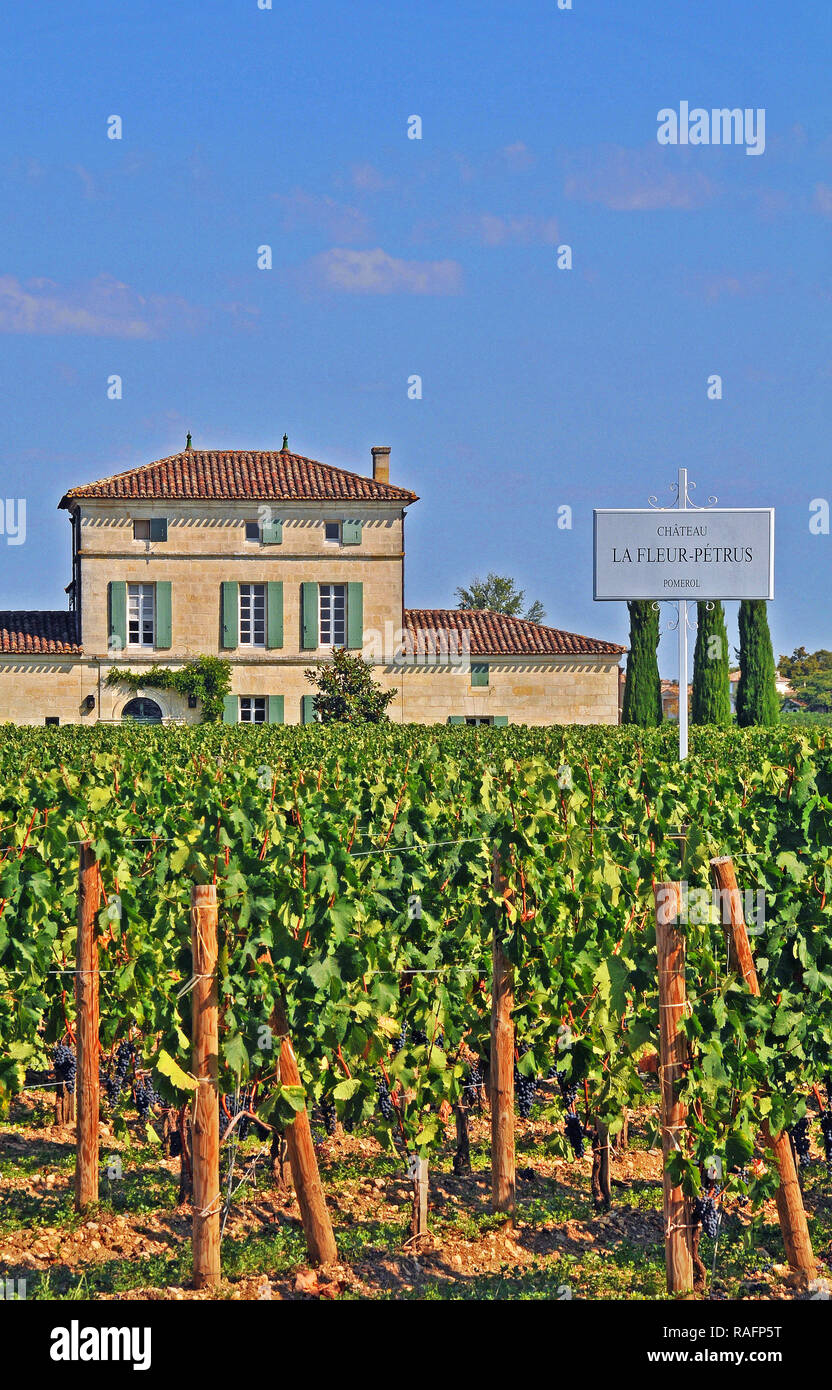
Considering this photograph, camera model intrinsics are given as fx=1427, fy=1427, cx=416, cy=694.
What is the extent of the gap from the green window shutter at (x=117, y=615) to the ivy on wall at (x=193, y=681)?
29.5 inches

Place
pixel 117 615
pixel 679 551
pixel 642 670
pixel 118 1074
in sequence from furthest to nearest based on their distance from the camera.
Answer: pixel 642 670
pixel 117 615
pixel 679 551
pixel 118 1074

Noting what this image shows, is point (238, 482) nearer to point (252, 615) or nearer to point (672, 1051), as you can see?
point (252, 615)

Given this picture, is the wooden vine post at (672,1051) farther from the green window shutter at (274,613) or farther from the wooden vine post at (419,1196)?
the green window shutter at (274,613)

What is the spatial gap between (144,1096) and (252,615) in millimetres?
32556

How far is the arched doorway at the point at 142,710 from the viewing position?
38.2m

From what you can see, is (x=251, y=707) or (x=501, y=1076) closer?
(x=501, y=1076)

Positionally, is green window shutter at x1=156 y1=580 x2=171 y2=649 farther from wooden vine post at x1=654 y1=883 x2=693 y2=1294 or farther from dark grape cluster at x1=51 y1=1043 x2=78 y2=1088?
wooden vine post at x1=654 y1=883 x2=693 y2=1294

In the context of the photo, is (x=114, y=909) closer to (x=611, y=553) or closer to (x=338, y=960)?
(x=338, y=960)

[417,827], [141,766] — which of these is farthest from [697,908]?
[141,766]

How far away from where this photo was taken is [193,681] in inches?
1494

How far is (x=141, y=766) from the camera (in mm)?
10523

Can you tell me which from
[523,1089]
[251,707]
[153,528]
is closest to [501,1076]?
[523,1089]

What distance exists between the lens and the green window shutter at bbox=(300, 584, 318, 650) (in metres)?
39.2
